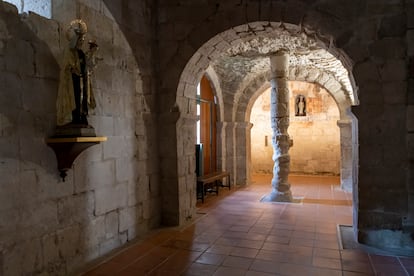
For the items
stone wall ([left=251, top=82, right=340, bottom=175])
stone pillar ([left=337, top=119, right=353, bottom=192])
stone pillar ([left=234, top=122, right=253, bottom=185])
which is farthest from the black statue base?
stone wall ([left=251, top=82, right=340, bottom=175])

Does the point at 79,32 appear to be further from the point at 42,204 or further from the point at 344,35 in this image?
the point at 344,35

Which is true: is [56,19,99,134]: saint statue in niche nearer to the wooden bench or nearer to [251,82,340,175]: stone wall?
the wooden bench

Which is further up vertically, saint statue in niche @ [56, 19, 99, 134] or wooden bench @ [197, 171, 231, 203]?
saint statue in niche @ [56, 19, 99, 134]

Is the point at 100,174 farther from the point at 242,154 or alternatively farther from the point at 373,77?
the point at 242,154

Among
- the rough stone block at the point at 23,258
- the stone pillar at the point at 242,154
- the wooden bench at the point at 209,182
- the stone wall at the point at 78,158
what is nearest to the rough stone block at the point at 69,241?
the stone wall at the point at 78,158

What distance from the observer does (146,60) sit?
161 inches

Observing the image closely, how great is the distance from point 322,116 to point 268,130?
5.67ft

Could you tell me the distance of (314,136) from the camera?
10.2 metres

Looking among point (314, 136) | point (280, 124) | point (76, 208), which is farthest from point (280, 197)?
point (314, 136)

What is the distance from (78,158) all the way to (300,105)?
8.47 metres

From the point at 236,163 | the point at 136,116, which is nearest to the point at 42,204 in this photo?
the point at 136,116

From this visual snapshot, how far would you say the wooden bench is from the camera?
5887mm

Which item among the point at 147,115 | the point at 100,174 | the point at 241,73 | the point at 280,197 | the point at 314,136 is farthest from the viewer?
the point at 314,136

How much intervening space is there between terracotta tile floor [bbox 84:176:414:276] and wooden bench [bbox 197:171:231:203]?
553 mm
